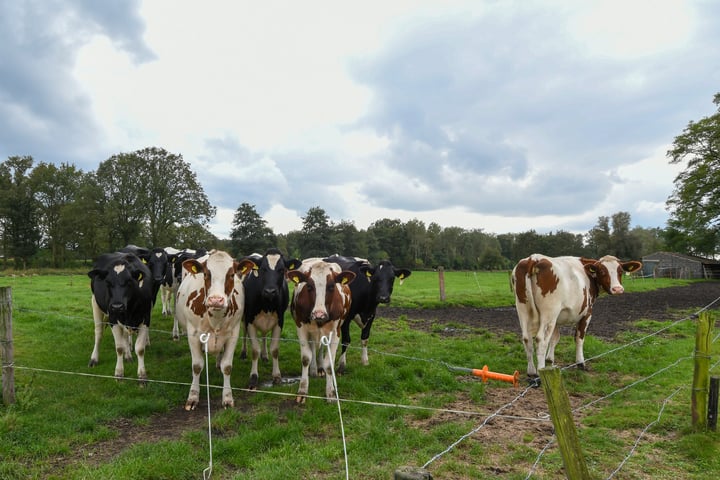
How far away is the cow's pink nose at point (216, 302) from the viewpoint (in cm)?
577

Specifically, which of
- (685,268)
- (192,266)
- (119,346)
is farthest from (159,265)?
(685,268)

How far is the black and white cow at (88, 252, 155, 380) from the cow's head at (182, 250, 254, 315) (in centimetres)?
143

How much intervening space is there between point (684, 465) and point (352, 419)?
3.78 metres

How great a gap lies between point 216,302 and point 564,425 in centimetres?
452

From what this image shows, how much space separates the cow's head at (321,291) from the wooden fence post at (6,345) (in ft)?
Result: 12.4

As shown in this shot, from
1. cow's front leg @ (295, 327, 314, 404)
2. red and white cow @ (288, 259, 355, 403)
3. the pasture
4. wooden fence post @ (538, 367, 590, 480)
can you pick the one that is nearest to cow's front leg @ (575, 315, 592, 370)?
the pasture

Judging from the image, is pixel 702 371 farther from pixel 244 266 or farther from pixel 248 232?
pixel 248 232

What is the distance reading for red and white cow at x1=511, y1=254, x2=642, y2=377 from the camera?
755 centimetres

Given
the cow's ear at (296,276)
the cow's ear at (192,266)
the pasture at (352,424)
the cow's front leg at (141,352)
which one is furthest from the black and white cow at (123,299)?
the cow's ear at (296,276)

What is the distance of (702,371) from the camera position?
485 cm

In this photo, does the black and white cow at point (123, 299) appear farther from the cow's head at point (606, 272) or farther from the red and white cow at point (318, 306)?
the cow's head at point (606, 272)

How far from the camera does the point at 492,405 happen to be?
21.3ft

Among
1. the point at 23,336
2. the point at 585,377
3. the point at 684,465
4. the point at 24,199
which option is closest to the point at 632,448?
the point at 684,465

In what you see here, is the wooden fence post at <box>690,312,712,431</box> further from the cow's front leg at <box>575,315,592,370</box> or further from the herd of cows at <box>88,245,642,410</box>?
the cow's front leg at <box>575,315,592,370</box>
